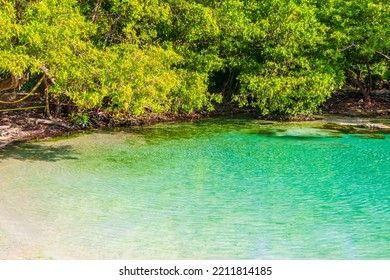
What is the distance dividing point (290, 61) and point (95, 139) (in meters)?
7.99

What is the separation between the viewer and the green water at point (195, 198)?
23.8 ft

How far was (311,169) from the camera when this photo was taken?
1224 cm

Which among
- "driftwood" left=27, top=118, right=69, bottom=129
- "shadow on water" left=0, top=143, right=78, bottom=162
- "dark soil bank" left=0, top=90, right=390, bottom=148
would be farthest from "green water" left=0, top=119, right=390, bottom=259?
"driftwood" left=27, top=118, right=69, bottom=129

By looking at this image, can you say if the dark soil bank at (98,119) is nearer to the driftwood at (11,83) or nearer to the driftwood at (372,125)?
the driftwood at (11,83)

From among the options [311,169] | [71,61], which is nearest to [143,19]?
[71,61]

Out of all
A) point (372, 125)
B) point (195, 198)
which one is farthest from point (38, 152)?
point (372, 125)

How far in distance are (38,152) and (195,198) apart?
17.6 feet

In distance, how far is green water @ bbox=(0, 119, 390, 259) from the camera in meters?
7.24

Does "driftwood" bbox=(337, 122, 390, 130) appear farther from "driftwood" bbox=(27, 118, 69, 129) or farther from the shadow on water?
the shadow on water

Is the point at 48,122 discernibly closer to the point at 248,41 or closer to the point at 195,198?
the point at 248,41

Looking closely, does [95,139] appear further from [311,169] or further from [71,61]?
[311,169]

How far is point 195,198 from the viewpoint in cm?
963

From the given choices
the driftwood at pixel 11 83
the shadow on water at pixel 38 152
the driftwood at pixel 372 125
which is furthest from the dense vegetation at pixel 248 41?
the shadow on water at pixel 38 152

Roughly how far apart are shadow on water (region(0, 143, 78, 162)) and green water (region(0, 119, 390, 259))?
2cm
